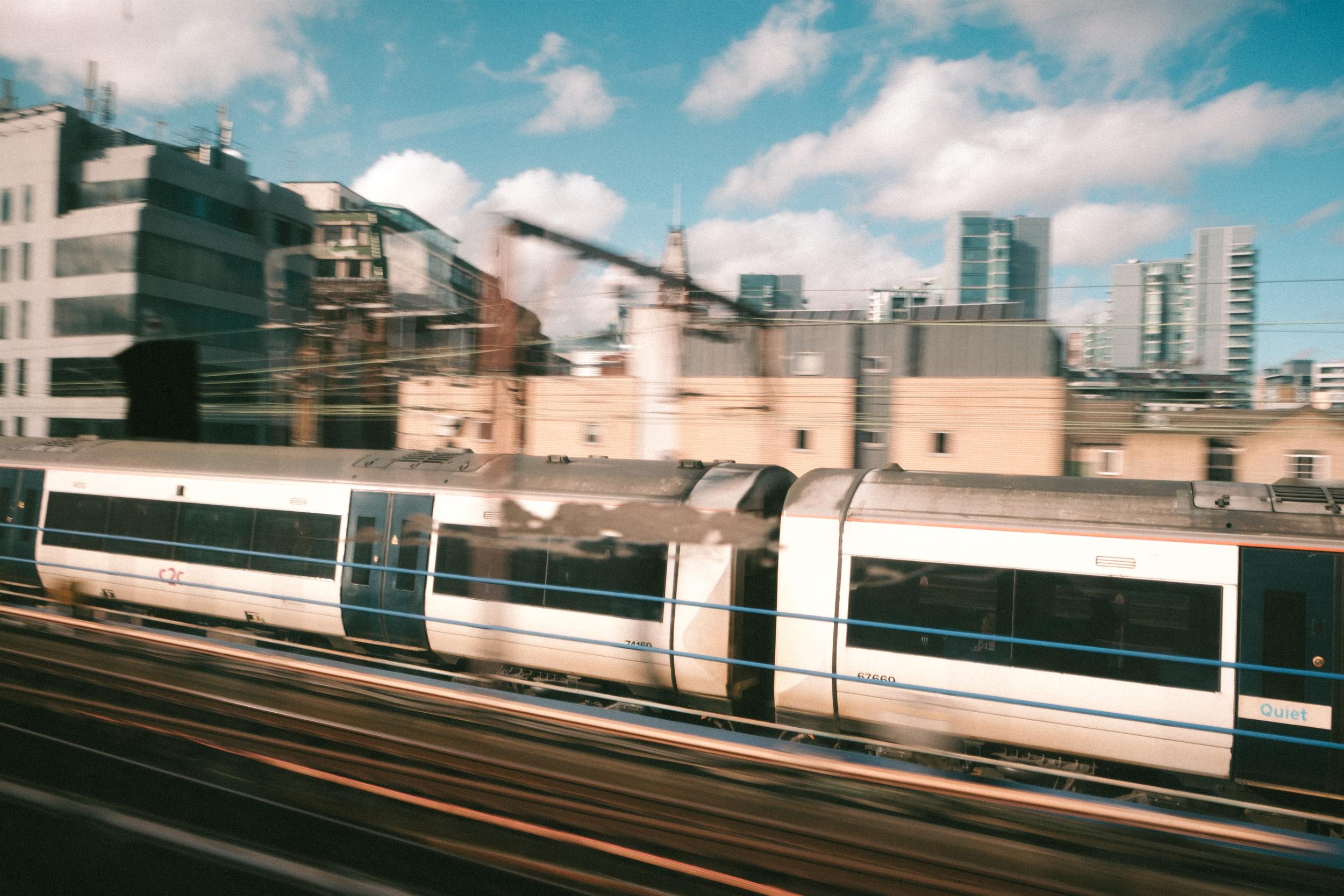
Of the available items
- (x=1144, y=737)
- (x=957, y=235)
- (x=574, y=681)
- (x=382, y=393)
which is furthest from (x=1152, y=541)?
(x=957, y=235)

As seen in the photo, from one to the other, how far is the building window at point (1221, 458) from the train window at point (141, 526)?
21595mm

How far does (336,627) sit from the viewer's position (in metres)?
8.31

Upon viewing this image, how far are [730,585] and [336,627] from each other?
4430 millimetres

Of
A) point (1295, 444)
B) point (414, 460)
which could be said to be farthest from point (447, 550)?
point (1295, 444)

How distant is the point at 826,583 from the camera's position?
Result: 6.56 metres

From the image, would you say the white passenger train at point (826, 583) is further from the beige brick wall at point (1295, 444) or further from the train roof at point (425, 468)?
the beige brick wall at point (1295, 444)

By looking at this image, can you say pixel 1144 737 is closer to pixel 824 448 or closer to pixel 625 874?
pixel 625 874

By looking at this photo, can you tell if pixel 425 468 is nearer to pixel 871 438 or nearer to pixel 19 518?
pixel 19 518

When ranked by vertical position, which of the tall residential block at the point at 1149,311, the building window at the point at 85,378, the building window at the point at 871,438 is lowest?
the building window at the point at 871,438

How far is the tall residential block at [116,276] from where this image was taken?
73.3 feet

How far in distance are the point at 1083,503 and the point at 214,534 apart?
9.04 meters

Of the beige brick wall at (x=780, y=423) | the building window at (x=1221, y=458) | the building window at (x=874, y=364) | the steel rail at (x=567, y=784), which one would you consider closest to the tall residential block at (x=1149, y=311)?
the building window at (x=1221, y=458)

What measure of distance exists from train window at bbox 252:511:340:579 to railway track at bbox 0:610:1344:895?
2314 millimetres

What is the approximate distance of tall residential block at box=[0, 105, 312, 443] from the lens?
73.3 ft
